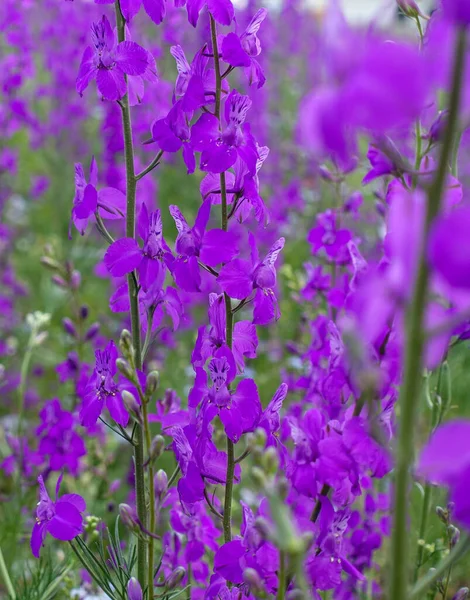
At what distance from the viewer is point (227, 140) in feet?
4.71

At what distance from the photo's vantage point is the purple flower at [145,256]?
1472 mm

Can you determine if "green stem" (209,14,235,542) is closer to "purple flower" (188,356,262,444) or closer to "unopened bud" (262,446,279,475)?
"purple flower" (188,356,262,444)

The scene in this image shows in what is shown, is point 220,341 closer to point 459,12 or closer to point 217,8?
point 217,8

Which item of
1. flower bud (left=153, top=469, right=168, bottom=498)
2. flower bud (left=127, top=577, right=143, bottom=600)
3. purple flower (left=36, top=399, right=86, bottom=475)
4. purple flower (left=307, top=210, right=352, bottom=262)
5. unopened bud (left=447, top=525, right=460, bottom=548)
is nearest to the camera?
flower bud (left=127, top=577, right=143, bottom=600)

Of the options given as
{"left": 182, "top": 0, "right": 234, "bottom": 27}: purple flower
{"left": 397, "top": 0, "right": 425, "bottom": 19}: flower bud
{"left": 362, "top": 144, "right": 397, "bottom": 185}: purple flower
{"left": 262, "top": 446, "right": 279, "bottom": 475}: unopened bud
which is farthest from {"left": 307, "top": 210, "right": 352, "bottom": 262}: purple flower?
{"left": 262, "top": 446, "right": 279, "bottom": 475}: unopened bud

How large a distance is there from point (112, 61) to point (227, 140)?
12.8 inches

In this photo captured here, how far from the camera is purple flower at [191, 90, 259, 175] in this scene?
4.66 feet

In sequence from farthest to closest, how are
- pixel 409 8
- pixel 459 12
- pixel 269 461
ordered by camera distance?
pixel 409 8
pixel 269 461
pixel 459 12

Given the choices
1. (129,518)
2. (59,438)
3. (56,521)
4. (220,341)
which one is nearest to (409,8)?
(220,341)

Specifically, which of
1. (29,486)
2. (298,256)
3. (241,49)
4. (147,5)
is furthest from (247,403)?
(298,256)

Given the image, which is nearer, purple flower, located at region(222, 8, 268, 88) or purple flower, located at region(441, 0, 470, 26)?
purple flower, located at region(441, 0, 470, 26)

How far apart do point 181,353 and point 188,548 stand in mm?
2522

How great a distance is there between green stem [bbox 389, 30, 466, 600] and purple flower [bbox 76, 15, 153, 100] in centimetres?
96

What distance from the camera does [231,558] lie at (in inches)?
55.0
